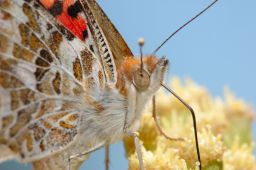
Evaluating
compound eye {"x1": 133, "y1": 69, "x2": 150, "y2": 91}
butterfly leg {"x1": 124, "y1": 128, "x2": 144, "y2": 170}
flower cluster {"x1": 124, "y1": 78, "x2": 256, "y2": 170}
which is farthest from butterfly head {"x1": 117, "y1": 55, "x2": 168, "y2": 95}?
flower cluster {"x1": 124, "y1": 78, "x2": 256, "y2": 170}

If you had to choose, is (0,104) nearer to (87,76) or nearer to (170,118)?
(87,76)

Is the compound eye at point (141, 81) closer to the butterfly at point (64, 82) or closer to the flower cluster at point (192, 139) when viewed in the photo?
the butterfly at point (64, 82)

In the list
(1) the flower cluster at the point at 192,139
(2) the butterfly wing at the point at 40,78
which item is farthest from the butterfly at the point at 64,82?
(1) the flower cluster at the point at 192,139

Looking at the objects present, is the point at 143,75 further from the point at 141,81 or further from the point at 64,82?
the point at 64,82

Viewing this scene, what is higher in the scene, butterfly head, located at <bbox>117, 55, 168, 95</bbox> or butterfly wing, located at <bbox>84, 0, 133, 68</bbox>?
butterfly wing, located at <bbox>84, 0, 133, 68</bbox>

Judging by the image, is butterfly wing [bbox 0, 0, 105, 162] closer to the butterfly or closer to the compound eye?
the butterfly

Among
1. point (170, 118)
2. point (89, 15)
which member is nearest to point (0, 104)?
point (89, 15)
